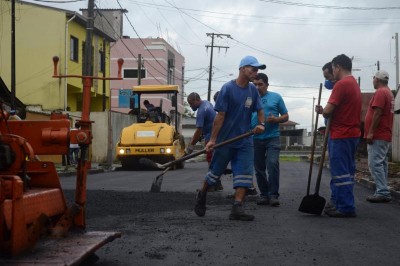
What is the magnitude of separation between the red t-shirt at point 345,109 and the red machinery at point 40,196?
12.7 feet

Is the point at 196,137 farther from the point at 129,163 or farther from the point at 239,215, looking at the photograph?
the point at 129,163

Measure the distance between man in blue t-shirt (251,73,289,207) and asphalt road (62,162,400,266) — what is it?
0.27 m

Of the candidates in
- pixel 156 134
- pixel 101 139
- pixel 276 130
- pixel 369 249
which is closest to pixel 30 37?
pixel 101 139

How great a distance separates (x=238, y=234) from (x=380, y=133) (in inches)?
166

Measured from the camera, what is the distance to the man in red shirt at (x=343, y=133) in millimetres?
7898

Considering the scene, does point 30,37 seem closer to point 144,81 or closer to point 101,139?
point 101,139

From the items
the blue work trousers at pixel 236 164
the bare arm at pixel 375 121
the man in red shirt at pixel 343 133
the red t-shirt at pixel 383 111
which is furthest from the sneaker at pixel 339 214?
the red t-shirt at pixel 383 111

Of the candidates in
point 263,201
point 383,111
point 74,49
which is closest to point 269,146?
point 263,201

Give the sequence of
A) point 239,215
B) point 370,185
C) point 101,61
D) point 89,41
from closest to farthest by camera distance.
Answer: point 239,215
point 370,185
point 89,41
point 101,61

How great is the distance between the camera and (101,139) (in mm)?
29672

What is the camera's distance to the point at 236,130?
25.6 ft

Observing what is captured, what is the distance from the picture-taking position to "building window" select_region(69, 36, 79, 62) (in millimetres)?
36156

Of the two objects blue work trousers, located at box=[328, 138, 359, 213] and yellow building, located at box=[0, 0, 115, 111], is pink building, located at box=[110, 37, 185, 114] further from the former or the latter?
blue work trousers, located at box=[328, 138, 359, 213]

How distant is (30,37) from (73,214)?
32447mm
